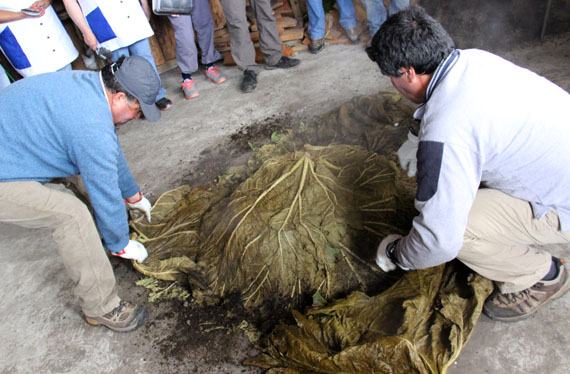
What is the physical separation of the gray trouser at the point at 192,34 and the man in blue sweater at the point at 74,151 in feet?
10.8

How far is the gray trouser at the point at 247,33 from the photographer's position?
5.41m

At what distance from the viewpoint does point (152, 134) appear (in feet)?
16.8

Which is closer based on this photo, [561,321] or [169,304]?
[561,321]

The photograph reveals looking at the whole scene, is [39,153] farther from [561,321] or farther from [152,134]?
[561,321]

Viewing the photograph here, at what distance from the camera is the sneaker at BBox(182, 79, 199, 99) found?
5738 millimetres

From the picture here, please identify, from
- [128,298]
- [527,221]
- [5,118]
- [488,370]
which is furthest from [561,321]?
[5,118]

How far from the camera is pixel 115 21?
474 cm

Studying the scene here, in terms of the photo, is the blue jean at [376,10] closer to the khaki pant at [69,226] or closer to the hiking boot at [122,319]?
the khaki pant at [69,226]

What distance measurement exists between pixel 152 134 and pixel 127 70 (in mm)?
2782

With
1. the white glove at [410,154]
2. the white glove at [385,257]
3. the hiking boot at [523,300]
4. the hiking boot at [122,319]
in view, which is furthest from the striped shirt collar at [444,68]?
the hiking boot at [122,319]

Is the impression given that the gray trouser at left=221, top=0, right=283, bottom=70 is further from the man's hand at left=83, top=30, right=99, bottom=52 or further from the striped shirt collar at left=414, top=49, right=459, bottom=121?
the striped shirt collar at left=414, top=49, right=459, bottom=121

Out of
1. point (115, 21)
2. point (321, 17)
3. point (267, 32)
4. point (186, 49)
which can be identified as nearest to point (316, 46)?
point (321, 17)

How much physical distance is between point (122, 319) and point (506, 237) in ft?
8.73

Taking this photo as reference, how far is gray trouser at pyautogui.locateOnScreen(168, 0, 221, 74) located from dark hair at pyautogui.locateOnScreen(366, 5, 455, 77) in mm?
4274
